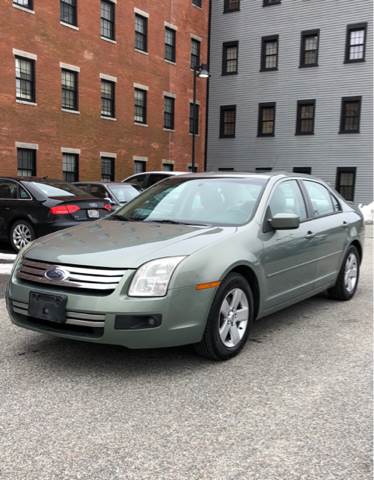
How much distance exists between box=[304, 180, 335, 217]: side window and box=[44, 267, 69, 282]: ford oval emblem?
10.0 feet

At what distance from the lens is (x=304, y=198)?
5680mm

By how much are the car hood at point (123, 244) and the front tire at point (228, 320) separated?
43cm

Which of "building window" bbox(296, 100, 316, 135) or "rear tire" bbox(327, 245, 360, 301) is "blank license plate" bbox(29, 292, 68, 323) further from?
"building window" bbox(296, 100, 316, 135)

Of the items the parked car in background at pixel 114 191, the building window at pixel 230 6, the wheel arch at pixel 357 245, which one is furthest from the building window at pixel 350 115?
the wheel arch at pixel 357 245

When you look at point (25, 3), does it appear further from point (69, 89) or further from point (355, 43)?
point (355, 43)

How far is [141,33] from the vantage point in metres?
25.5

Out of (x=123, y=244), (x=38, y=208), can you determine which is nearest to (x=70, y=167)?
(x=38, y=208)

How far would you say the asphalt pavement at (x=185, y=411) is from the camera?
Result: 265cm

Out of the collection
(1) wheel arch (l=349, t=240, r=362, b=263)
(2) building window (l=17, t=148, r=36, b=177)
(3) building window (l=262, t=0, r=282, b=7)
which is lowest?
(1) wheel arch (l=349, t=240, r=362, b=263)

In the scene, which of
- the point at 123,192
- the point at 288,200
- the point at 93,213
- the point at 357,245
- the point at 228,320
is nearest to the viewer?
the point at 228,320

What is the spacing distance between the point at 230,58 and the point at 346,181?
10221mm

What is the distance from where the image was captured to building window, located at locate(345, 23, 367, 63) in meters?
27.3

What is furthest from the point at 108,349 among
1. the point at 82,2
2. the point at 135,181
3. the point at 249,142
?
the point at 249,142

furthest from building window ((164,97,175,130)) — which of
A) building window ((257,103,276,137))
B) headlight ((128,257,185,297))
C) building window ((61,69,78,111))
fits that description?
headlight ((128,257,185,297))
